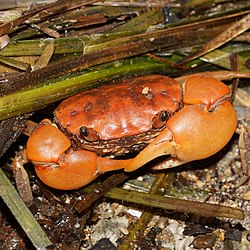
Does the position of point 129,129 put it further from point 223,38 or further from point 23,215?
point 223,38

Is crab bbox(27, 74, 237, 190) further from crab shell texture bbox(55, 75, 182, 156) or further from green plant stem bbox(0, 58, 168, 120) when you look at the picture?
green plant stem bbox(0, 58, 168, 120)

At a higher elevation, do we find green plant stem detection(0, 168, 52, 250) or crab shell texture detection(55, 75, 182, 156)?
crab shell texture detection(55, 75, 182, 156)

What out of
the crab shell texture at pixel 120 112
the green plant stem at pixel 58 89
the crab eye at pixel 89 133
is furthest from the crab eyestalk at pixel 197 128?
the green plant stem at pixel 58 89

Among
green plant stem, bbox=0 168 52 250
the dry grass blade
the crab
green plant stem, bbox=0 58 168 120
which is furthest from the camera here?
the dry grass blade

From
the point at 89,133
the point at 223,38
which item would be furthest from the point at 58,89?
the point at 223,38

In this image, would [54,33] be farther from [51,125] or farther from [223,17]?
[223,17]

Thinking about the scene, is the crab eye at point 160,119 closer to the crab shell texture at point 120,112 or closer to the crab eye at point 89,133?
the crab shell texture at point 120,112

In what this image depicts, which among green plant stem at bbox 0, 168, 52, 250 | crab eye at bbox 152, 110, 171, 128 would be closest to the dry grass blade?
crab eye at bbox 152, 110, 171, 128
